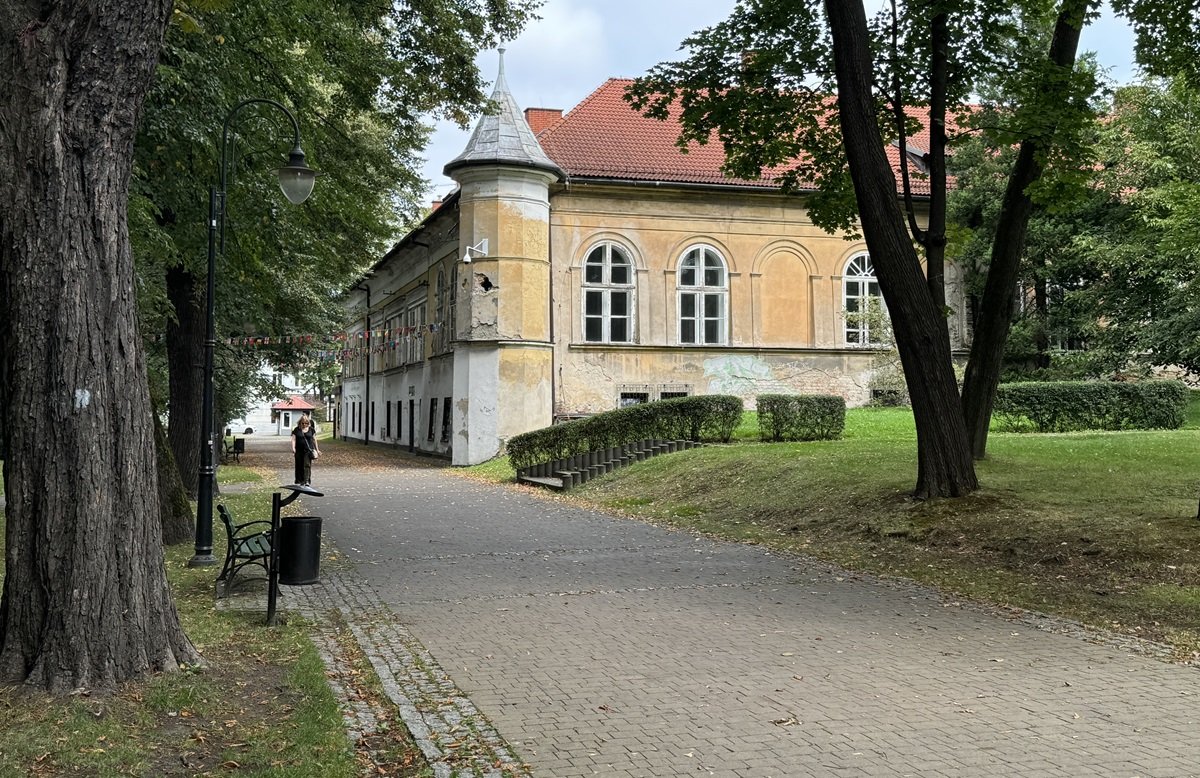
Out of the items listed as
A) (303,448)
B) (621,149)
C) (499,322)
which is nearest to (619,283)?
(499,322)

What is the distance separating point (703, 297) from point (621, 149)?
5361mm

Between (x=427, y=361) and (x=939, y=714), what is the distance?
108 feet

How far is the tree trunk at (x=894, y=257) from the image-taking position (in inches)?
516

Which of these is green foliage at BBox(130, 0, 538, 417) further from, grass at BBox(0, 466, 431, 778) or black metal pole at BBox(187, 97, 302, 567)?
grass at BBox(0, 466, 431, 778)

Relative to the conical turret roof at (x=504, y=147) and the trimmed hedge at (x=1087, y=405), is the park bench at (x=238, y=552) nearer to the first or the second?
the trimmed hedge at (x=1087, y=405)

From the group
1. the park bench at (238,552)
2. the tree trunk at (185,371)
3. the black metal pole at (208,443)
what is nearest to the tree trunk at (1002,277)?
the black metal pole at (208,443)

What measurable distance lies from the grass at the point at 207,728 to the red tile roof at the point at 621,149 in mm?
26109

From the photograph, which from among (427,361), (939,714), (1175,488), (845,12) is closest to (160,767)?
(939,714)

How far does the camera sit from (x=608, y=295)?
1250 inches

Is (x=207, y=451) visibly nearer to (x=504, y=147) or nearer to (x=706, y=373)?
(x=504, y=147)

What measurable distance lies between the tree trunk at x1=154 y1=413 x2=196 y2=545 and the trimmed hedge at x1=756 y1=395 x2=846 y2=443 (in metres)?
13.4

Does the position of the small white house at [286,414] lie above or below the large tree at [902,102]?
below

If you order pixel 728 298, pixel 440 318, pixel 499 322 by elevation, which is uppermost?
pixel 728 298

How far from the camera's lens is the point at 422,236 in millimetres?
38219
